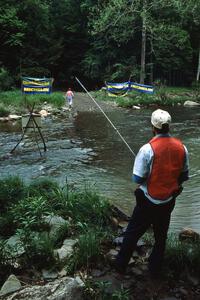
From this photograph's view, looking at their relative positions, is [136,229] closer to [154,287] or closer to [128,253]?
[128,253]

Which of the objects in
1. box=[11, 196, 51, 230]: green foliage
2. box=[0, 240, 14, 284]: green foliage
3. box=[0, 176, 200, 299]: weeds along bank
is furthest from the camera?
box=[11, 196, 51, 230]: green foliage

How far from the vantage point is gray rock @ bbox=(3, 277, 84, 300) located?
3166 millimetres

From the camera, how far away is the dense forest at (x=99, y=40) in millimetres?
29469

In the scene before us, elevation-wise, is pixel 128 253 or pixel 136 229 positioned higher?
pixel 136 229

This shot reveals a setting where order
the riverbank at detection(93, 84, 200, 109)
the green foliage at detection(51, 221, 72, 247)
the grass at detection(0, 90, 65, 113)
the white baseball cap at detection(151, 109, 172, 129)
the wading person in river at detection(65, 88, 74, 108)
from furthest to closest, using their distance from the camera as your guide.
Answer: the riverbank at detection(93, 84, 200, 109) < the wading person in river at detection(65, 88, 74, 108) < the grass at detection(0, 90, 65, 113) < the green foliage at detection(51, 221, 72, 247) < the white baseball cap at detection(151, 109, 172, 129)

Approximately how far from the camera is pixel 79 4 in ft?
128

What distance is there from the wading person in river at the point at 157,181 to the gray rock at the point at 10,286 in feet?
3.96

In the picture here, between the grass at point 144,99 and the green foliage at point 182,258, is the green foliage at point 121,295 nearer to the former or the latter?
the green foliage at point 182,258

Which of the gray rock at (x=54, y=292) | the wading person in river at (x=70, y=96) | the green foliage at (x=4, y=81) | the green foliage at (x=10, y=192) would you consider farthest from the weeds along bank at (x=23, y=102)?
the gray rock at (x=54, y=292)

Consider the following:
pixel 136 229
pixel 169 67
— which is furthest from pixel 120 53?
pixel 136 229

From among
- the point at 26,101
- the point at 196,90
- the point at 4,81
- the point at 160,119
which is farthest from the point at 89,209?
the point at 196,90

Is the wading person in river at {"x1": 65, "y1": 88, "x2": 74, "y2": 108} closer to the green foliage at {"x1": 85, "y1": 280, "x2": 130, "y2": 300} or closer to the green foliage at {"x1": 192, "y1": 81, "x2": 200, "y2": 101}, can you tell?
the green foliage at {"x1": 192, "y1": 81, "x2": 200, "y2": 101}

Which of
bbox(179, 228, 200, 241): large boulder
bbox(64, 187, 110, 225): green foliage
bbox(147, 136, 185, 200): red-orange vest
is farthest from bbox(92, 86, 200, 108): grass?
bbox(147, 136, 185, 200): red-orange vest

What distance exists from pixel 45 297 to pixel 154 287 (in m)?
1.34
